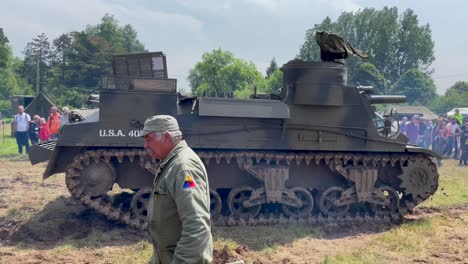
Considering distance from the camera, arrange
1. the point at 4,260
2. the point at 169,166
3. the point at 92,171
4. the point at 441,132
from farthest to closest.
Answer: the point at 441,132
the point at 92,171
the point at 4,260
the point at 169,166

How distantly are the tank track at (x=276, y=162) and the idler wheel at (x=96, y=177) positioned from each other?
2.5 inches

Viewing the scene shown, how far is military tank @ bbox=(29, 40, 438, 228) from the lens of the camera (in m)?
7.89

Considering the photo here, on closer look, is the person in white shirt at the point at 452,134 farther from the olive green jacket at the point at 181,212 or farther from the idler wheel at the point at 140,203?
the olive green jacket at the point at 181,212

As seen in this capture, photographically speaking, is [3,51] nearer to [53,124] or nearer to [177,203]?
[53,124]

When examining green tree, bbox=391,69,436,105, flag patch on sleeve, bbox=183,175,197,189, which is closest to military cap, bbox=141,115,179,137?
flag patch on sleeve, bbox=183,175,197,189

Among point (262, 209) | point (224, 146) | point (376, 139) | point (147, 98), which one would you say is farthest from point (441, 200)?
point (147, 98)

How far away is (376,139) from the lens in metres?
8.70

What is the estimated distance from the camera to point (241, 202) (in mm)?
8719

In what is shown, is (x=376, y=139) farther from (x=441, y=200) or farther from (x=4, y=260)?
(x=4, y=260)

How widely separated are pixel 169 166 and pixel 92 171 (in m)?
5.08

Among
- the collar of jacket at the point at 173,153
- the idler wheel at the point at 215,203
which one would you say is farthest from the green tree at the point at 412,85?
the collar of jacket at the point at 173,153

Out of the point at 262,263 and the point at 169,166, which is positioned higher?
the point at 169,166

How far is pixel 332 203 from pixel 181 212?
6.40 m

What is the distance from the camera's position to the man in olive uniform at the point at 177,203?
3.02m
